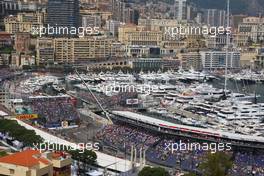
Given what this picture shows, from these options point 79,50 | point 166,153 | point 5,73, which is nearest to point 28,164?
point 166,153

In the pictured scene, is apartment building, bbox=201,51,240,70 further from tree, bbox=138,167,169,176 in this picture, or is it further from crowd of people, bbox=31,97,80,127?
tree, bbox=138,167,169,176

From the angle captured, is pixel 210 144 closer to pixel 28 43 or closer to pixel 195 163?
pixel 195 163

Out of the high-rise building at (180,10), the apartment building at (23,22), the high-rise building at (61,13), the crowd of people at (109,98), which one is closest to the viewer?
the crowd of people at (109,98)

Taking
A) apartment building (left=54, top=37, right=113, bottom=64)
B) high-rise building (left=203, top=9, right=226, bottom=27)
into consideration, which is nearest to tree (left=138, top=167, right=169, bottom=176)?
apartment building (left=54, top=37, right=113, bottom=64)

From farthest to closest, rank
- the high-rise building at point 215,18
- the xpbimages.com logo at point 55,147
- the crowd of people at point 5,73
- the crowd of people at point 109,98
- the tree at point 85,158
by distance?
the high-rise building at point 215,18 < the crowd of people at point 5,73 < the crowd of people at point 109,98 < the xpbimages.com logo at point 55,147 < the tree at point 85,158

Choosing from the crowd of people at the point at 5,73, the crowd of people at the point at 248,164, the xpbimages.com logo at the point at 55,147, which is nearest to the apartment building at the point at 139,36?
the crowd of people at the point at 5,73

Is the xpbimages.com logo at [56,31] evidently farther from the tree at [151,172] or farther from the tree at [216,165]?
the tree at [216,165]

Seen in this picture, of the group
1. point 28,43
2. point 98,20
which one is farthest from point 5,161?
point 98,20
